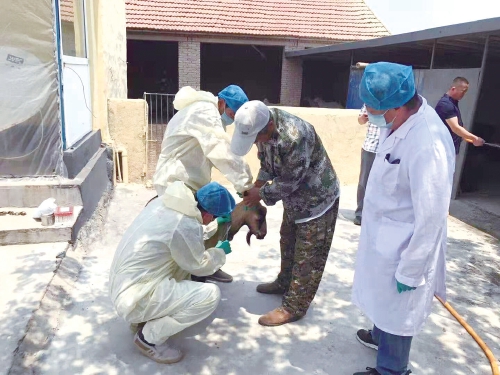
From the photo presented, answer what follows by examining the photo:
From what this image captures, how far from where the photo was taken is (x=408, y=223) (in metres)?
2.09

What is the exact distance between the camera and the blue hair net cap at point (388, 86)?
198cm

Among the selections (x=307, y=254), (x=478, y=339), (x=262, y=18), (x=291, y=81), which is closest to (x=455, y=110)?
(x=478, y=339)

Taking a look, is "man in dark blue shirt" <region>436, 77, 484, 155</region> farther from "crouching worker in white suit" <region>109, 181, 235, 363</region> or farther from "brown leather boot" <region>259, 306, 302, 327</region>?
"crouching worker in white suit" <region>109, 181, 235, 363</region>

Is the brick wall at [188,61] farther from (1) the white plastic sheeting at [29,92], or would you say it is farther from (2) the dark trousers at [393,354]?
(2) the dark trousers at [393,354]

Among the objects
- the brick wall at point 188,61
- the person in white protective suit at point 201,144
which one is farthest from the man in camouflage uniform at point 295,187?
the brick wall at point 188,61

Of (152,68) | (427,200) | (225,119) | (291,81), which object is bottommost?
(427,200)

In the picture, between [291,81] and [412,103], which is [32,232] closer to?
[412,103]

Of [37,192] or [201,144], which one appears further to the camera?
[37,192]

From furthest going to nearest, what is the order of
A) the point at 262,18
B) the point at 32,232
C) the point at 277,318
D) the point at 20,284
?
the point at 262,18 → the point at 32,232 → the point at 20,284 → the point at 277,318

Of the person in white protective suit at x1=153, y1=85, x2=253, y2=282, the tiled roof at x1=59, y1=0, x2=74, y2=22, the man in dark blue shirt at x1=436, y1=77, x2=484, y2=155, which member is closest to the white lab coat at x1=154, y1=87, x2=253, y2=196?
the person in white protective suit at x1=153, y1=85, x2=253, y2=282

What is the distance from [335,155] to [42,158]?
436 centimetres

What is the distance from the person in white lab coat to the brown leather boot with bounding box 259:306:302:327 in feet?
2.79

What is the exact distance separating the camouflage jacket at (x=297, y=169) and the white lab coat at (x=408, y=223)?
1.78 feet

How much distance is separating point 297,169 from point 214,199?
0.56 meters
